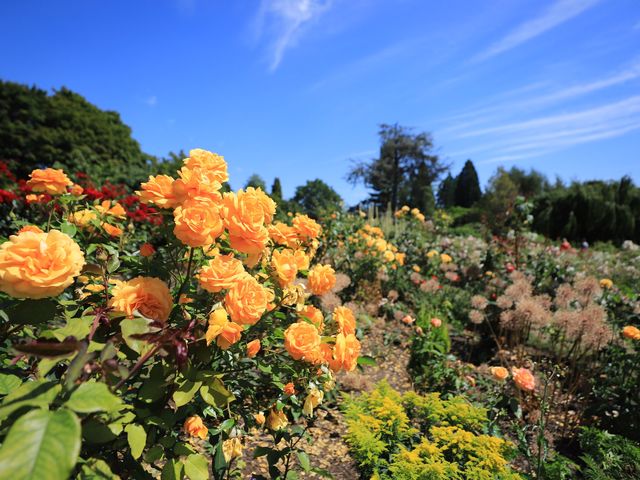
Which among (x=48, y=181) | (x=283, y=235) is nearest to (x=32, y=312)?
(x=283, y=235)

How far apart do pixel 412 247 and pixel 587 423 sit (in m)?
4.34

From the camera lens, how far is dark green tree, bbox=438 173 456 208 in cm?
3578

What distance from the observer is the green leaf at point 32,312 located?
0.80m

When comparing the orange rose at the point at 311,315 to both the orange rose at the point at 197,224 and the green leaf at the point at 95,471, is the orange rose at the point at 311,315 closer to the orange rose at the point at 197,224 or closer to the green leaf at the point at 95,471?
the orange rose at the point at 197,224

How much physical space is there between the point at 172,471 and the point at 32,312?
0.48m

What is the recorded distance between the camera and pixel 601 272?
6.99m

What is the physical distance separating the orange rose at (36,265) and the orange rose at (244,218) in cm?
35

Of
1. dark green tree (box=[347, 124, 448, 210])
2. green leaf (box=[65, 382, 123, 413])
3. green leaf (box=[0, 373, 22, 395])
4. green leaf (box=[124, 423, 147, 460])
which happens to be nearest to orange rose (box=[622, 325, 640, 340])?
green leaf (box=[124, 423, 147, 460])

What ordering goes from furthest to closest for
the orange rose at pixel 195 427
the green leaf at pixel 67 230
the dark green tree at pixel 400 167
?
1. the dark green tree at pixel 400 167
2. the green leaf at pixel 67 230
3. the orange rose at pixel 195 427

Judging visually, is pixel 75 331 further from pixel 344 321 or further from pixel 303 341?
pixel 344 321

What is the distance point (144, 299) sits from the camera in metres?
0.88

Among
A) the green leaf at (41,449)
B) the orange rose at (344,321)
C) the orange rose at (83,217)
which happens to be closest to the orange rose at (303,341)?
the orange rose at (344,321)

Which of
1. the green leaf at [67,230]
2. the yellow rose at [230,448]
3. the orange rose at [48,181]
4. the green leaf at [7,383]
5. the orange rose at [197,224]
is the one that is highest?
the orange rose at [48,181]

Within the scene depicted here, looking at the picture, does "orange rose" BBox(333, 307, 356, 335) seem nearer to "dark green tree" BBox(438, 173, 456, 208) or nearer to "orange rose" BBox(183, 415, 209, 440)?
"orange rose" BBox(183, 415, 209, 440)
